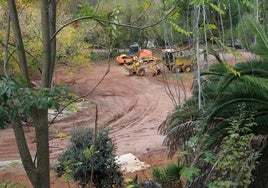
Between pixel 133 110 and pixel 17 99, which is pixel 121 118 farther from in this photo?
pixel 17 99

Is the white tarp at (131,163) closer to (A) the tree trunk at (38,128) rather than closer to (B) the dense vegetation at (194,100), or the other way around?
(B) the dense vegetation at (194,100)

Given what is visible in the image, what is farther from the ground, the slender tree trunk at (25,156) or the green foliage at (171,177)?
the slender tree trunk at (25,156)

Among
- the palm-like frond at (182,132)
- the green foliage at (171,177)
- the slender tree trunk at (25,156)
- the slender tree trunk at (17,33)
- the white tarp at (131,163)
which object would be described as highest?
the slender tree trunk at (17,33)

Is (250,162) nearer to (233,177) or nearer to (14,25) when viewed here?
(233,177)

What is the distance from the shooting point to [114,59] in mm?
35938

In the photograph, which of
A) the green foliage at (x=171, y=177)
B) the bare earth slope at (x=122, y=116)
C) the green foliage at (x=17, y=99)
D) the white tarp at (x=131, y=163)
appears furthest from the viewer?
the bare earth slope at (x=122, y=116)

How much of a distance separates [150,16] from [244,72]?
17.3ft

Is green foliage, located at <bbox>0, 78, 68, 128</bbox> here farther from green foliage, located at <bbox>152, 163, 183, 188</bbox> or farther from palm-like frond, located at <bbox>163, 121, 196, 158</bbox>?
green foliage, located at <bbox>152, 163, 183, 188</bbox>

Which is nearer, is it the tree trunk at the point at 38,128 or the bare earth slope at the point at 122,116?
the tree trunk at the point at 38,128

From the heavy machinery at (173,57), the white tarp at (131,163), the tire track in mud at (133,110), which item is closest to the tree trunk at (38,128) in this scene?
the heavy machinery at (173,57)

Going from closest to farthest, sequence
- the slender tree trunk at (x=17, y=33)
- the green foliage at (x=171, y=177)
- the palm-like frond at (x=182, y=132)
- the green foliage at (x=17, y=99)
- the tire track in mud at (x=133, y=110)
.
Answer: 1. the green foliage at (x=17, y=99)
2. the slender tree trunk at (x=17, y=33)
3. the palm-like frond at (x=182, y=132)
4. the green foliage at (x=171, y=177)
5. the tire track in mud at (x=133, y=110)

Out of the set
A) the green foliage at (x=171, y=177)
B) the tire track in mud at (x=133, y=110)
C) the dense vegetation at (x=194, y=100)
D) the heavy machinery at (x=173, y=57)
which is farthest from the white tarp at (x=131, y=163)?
the dense vegetation at (x=194, y=100)

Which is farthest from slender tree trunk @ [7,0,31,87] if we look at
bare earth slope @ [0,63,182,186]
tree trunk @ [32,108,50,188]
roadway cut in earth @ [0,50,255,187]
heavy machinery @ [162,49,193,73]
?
bare earth slope @ [0,63,182,186]

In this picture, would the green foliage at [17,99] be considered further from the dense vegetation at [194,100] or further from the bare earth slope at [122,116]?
the bare earth slope at [122,116]
